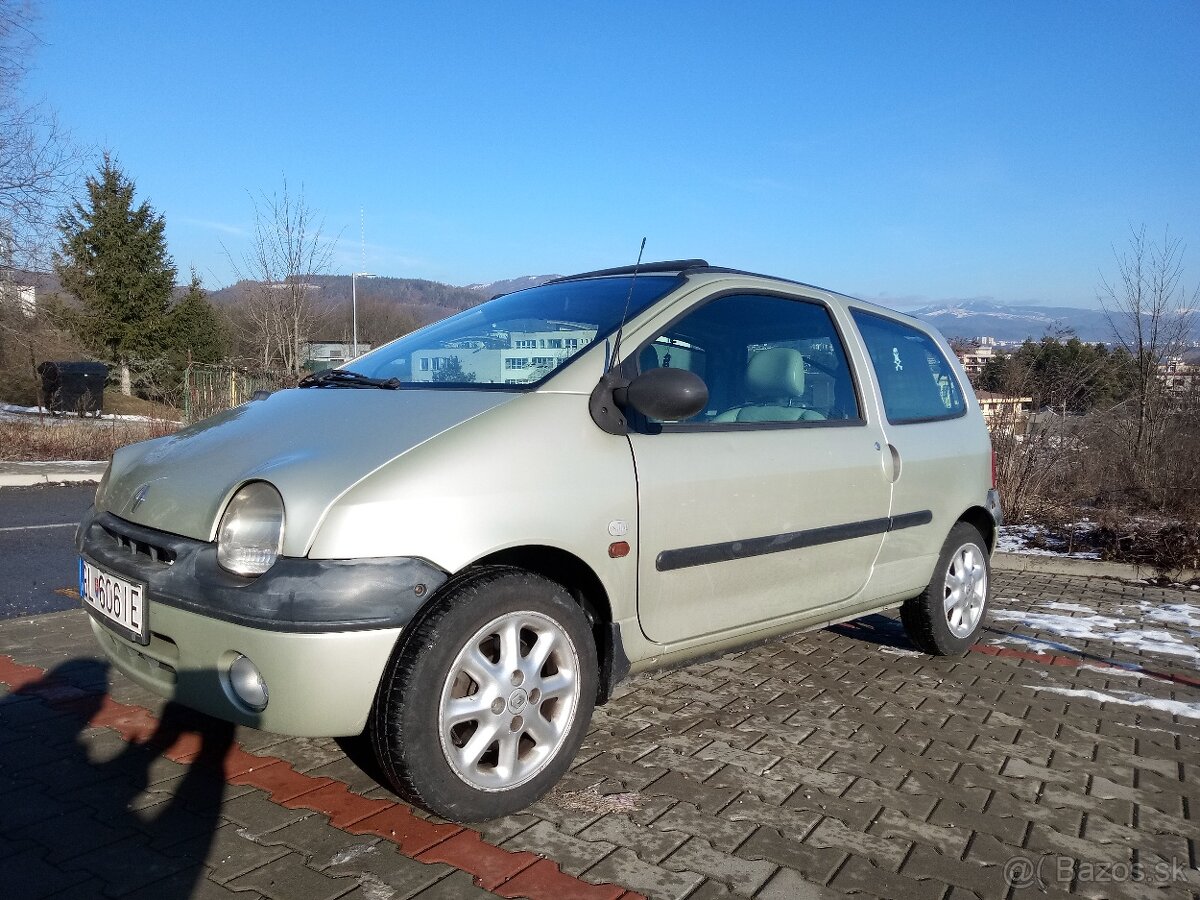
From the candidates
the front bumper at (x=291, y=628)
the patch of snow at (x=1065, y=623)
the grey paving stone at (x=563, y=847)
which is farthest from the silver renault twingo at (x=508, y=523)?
the patch of snow at (x=1065, y=623)

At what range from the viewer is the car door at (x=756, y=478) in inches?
116

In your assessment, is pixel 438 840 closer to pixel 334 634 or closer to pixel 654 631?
pixel 334 634

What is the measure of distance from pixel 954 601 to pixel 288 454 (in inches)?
133

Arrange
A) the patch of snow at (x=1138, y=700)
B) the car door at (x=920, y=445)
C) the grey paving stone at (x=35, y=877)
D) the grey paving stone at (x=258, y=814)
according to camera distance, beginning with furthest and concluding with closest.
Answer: the car door at (x=920, y=445), the patch of snow at (x=1138, y=700), the grey paving stone at (x=258, y=814), the grey paving stone at (x=35, y=877)

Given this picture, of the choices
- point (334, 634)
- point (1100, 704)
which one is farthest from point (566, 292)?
point (1100, 704)

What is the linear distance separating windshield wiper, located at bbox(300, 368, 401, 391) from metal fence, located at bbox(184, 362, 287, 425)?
40.5 feet

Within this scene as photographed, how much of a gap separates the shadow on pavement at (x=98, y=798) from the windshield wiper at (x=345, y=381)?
131cm

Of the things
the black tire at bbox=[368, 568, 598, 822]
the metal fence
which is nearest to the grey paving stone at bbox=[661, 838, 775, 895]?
the black tire at bbox=[368, 568, 598, 822]

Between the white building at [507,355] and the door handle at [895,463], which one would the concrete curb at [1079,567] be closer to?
the door handle at [895,463]

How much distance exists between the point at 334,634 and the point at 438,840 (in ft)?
2.21

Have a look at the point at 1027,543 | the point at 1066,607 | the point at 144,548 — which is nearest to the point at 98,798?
the point at 144,548

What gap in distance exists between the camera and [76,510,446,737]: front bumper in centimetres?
222

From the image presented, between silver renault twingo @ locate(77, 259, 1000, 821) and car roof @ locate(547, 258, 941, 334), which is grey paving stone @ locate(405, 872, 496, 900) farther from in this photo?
car roof @ locate(547, 258, 941, 334)

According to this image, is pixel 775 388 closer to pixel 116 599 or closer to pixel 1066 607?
pixel 116 599
